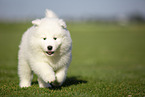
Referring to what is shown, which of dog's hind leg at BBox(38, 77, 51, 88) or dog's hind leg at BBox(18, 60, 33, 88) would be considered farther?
dog's hind leg at BBox(18, 60, 33, 88)

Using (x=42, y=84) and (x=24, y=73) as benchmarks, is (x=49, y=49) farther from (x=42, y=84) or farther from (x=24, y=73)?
(x=24, y=73)

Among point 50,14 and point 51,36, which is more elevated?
point 50,14

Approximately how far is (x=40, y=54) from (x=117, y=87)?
7.96 ft

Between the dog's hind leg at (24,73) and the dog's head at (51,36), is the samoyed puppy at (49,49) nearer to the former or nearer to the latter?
the dog's head at (51,36)

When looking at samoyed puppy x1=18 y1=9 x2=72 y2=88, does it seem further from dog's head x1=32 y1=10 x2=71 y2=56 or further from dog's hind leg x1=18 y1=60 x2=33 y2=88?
dog's hind leg x1=18 y1=60 x2=33 y2=88

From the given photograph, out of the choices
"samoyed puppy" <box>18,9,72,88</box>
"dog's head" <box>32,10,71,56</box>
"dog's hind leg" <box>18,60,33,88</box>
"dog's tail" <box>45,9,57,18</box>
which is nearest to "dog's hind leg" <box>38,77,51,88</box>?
"samoyed puppy" <box>18,9,72,88</box>

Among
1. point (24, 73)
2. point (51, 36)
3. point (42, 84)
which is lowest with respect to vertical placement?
point (42, 84)

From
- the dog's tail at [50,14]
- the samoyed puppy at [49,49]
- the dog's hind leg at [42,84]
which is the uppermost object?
the dog's tail at [50,14]

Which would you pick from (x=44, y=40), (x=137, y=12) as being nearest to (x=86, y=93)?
(x=44, y=40)

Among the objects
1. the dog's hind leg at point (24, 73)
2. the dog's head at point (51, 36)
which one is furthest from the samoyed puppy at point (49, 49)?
the dog's hind leg at point (24, 73)

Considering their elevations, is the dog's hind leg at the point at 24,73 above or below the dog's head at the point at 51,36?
below

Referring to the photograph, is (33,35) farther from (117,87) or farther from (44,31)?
(117,87)

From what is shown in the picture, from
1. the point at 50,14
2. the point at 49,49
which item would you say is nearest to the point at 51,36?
the point at 49,49

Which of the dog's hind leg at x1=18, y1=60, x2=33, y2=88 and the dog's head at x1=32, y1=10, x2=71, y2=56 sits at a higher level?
the dog's head at x1=32, y1=10, x2=71, y2=56
